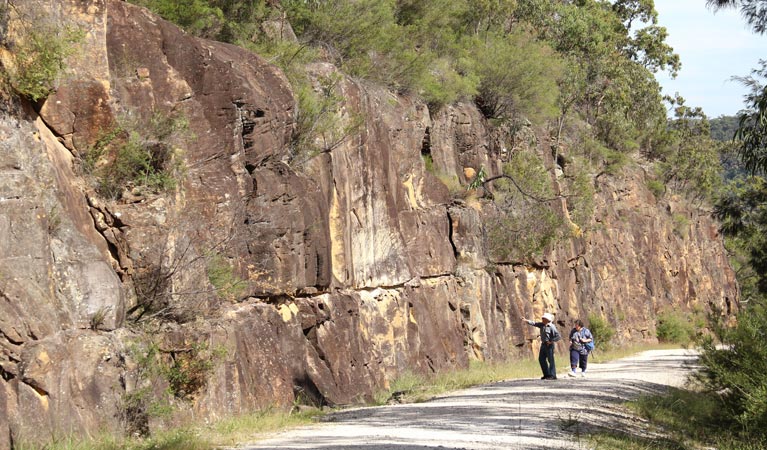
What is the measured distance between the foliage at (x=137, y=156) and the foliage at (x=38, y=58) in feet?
4.33

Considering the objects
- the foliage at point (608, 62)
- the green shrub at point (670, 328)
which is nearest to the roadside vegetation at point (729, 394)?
the foliage at point (608, 62)

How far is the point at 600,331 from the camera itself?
45.4m

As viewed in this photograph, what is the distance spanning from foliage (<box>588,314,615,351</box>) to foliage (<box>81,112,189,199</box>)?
104 ft

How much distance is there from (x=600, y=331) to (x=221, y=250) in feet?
102

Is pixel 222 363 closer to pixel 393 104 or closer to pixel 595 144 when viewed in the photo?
pixel 393 104

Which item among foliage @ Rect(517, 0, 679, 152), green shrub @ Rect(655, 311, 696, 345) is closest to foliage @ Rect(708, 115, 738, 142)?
foliage @ Rect(517, 0, 679, 152)

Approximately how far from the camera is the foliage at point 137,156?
15352 millimetres

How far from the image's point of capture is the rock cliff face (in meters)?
12.7

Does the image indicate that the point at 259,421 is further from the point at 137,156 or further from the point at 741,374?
the point at 741,374

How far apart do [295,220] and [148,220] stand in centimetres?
511

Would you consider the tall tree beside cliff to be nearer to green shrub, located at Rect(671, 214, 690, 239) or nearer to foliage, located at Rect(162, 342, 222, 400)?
foliage, located at Rect(162, 342, 222, 400)

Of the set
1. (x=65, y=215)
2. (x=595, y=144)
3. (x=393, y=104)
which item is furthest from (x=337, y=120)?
(x=595, y=144)

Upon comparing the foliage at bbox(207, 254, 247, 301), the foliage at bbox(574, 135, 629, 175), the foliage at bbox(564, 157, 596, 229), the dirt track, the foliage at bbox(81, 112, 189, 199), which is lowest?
the dirt track

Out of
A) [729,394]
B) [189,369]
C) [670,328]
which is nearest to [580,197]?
[670,328]
